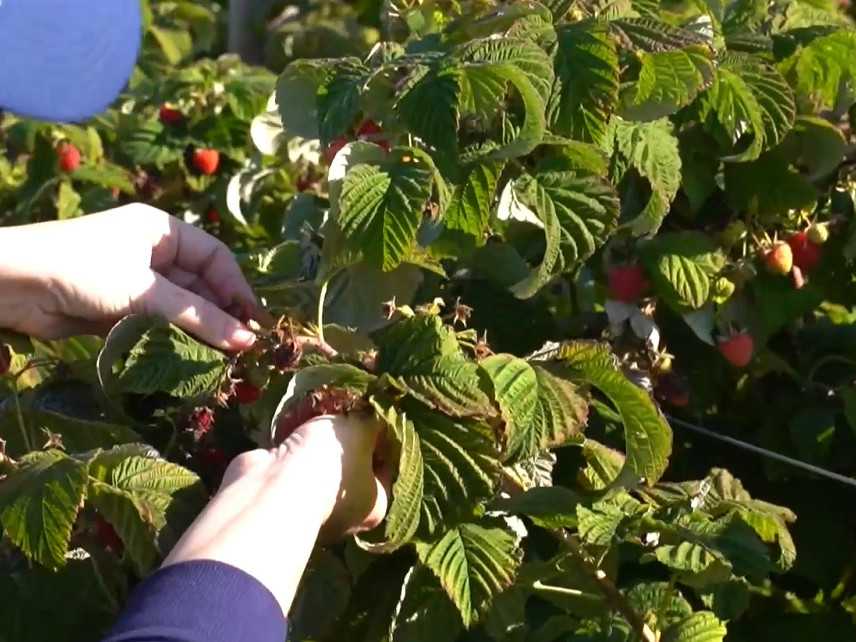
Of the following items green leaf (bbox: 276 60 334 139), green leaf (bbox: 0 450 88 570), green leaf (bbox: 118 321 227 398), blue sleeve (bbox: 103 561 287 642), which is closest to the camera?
blue sleeve (bbox: 103 561 287 642)

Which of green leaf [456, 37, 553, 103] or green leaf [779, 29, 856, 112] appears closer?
green leaf [456, 37, 553, 103]

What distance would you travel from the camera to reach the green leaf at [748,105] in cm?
136

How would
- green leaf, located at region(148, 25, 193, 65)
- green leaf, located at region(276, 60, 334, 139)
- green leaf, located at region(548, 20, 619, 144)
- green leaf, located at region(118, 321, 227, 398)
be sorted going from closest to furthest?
green leaf, located at region(118, 321, 227, 398)
green leaf, located at region(548, 20, 619, 144)
green leaf, located at region(276, 60, 334, 139)
green leaf, located at region(148, 25, 193, 65)

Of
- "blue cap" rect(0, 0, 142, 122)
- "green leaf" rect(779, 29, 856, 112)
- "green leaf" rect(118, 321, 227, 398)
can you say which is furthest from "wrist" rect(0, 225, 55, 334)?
"green leaf" rect(779, 29, 856, 112)

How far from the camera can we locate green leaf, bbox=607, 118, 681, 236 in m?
1.33

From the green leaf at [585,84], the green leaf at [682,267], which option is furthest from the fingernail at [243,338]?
the green leaf at [682,267]

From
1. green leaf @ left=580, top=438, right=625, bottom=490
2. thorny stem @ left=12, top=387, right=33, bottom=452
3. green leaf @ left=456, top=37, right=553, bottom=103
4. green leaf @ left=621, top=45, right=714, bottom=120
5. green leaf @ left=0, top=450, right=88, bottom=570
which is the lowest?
green leaf @ left=580, top=438, right=625, bottom=490

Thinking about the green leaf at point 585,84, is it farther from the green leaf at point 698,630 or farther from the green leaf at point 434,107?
the green leaf at point 698,630

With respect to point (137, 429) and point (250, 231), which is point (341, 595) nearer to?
point (137, 429)

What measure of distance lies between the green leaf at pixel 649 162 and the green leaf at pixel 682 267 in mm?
56

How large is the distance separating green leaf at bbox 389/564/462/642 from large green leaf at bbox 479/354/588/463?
0.46 feet

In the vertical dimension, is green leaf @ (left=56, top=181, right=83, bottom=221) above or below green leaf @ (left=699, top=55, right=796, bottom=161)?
below

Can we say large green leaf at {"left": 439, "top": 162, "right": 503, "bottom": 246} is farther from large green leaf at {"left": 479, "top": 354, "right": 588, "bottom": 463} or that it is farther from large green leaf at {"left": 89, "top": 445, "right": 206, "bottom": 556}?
large green leaf at {"left": 89, "top": 445, "right": 206, "bottom": 556}

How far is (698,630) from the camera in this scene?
45.0 inches
